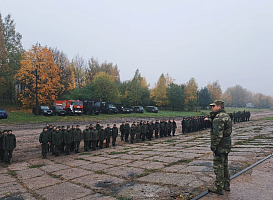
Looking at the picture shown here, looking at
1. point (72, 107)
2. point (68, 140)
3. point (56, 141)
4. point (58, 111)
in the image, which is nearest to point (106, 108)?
point (72, 107)

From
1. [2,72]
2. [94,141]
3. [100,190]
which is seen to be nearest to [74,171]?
[100,190]

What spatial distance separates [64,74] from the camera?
1720 inches

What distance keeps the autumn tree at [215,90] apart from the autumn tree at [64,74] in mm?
47342

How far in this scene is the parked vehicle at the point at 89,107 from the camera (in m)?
32.3

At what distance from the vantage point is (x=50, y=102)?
33.5 m

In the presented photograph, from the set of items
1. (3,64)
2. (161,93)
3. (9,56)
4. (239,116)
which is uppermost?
(9,56)

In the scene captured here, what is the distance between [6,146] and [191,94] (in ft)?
164

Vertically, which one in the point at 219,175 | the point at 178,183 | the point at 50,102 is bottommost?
the point at 178,183

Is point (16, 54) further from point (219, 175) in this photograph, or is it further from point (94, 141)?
point (219, 175)

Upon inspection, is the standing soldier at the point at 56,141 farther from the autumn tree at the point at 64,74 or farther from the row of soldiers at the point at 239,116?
the autumn tree at the point at 64,74

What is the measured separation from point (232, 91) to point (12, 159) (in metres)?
122

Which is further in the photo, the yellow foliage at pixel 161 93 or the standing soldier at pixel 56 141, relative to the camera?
the yellow foliage at pixel 161 93

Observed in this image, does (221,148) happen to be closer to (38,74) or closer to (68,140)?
(68,140)

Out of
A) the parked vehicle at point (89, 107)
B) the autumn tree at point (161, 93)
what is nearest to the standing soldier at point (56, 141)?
the parked vehicle at point (89, 107)
